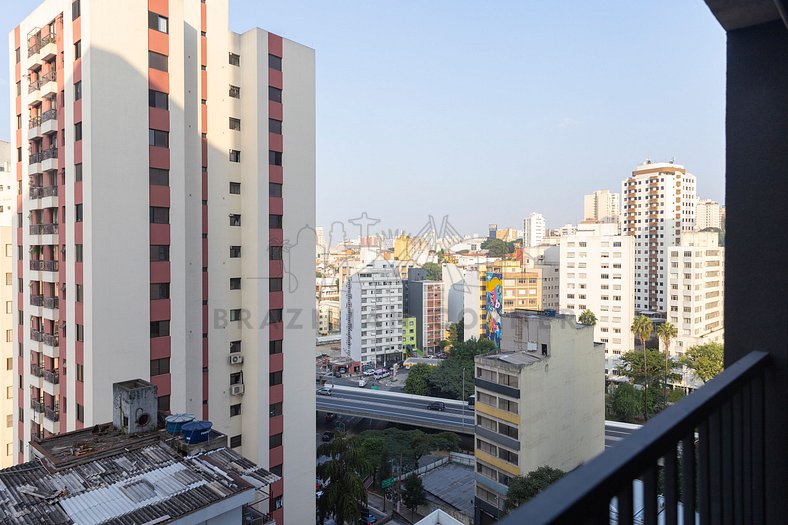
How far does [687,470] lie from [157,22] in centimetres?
867

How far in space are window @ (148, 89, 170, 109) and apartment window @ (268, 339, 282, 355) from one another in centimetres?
406

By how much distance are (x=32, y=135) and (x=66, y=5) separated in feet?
A: 7.45

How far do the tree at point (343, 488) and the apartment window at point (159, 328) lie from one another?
4.26 meters

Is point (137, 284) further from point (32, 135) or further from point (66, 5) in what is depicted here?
point (66, 5)

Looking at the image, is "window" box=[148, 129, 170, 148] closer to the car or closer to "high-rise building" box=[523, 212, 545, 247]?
the car

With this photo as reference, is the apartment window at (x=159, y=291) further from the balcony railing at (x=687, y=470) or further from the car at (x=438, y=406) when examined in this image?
the car at (x=438, y=406)

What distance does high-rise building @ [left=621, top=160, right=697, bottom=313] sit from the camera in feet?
85.6

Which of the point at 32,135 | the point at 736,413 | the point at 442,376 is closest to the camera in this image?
the point at 736,413

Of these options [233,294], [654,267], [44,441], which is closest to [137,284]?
[233,294]

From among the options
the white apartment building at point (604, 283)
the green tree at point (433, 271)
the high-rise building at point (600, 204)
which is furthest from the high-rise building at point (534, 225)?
the white apartment building at point (604, 283)

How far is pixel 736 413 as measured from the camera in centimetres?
83

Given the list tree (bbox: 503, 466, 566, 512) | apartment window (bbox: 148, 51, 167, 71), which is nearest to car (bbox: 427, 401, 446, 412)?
tree (bbox: 503, 466, 566, 512)

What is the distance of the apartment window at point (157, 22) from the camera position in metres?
7.47

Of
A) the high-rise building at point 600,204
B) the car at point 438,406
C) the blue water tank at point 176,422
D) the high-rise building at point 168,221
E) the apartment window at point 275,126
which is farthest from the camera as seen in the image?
the high-rise building at point 600,204
